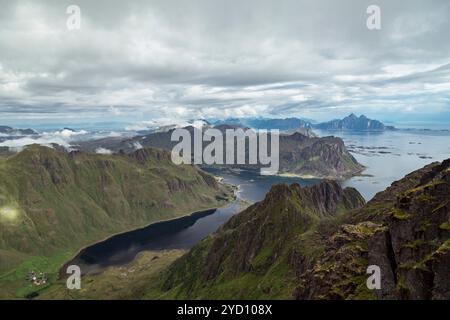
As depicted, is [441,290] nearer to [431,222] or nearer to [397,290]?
[397,290]

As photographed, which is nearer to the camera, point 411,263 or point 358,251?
point 411,263

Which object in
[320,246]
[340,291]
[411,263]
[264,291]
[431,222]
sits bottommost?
[264,291]

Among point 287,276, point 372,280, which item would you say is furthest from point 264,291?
point 372,280
